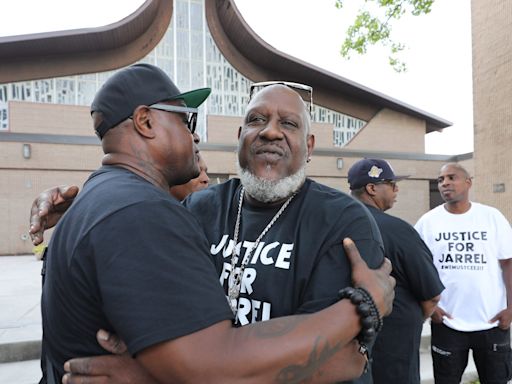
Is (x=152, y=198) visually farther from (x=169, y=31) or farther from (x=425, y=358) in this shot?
(x=169, y=31)

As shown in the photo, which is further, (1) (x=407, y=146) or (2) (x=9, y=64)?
(1) (x=407, y=146)

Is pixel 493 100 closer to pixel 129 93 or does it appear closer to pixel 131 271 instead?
pixel 129 93

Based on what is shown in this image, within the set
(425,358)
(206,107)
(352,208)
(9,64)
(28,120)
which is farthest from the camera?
(206,107)

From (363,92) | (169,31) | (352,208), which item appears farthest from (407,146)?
(352,208)

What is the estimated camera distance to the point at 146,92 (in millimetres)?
1334

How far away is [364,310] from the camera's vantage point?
120cm

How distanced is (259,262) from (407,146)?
77.1 feet

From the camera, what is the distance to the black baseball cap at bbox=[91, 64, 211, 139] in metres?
1.31

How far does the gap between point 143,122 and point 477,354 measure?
3303 mm

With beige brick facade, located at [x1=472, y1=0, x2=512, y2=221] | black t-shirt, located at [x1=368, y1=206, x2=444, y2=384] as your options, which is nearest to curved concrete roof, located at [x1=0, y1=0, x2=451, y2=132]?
beige brick facade, located at [x1=472, y1=0, x2=512, y2=221]

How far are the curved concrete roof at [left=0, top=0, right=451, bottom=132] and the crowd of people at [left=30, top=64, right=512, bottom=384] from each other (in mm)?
19429

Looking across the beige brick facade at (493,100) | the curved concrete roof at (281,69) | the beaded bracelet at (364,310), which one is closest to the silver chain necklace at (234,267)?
the beaded bracelet at (364,310)

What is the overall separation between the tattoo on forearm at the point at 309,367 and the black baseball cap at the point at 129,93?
93cm

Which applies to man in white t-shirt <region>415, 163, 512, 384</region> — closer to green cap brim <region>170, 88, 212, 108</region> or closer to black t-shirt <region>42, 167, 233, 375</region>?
green cap brim <region>170, 88, 212, 108</region>
